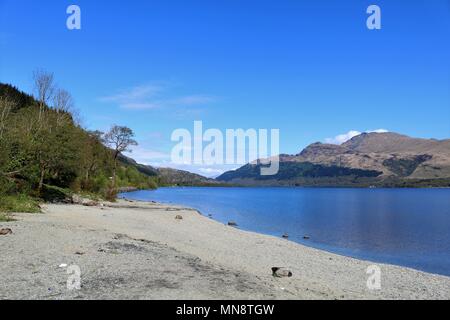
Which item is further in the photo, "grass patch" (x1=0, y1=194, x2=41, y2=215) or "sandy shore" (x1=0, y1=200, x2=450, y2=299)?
"grass patch" (x1=0, y1=194, x2=41, y2=215)

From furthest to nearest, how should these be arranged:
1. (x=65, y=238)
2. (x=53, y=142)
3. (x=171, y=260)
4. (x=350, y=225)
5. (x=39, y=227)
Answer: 1. (x=350, y=225)
2. (x=53, y=142)
3. (x=39, y=227)
4. (x=65, y=238)
5. (x=171, y=260)

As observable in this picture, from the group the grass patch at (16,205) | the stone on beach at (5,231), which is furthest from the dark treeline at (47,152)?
the stone on beach at (5,231)

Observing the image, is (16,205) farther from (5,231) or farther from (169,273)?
(169,273)

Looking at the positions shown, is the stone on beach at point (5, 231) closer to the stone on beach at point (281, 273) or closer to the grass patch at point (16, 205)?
the grass patch at point (16, 205)

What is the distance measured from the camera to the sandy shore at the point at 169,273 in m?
12.0

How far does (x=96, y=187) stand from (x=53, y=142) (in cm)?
2447

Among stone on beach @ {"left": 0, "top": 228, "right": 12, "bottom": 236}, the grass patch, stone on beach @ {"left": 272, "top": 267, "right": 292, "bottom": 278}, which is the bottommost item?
stone on beach @ {"left": 272, "top": 267, "right": 292, "bottom": 278}

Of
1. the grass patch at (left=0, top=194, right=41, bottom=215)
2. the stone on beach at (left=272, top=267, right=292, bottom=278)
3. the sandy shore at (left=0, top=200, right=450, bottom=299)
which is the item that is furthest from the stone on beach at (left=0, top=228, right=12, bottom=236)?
the stone on beach at (left=272, top=267, right=292, bottom=278)

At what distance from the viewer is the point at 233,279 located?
46.7 ft

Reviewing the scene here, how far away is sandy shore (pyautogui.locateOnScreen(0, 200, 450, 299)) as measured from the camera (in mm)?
12039

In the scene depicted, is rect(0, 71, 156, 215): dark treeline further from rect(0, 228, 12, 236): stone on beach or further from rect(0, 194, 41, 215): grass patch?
rect(0, 228, 12, 236): stone on beach

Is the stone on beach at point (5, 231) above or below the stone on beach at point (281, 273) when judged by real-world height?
above
